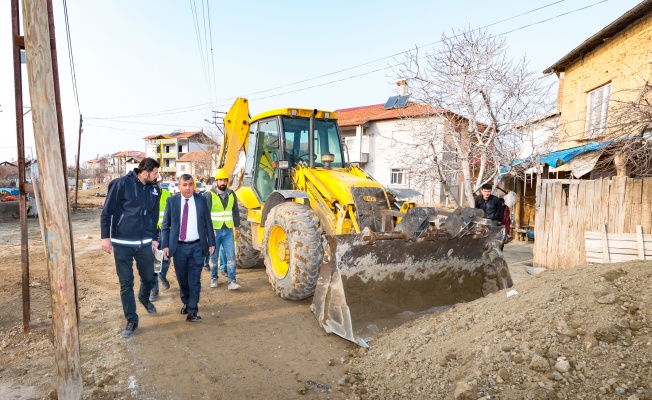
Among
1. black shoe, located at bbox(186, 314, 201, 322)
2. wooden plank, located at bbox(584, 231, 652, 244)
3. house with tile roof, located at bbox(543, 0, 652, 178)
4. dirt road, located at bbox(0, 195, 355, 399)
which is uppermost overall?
house with tile roof, located at bbox(543, 0, 652, 178)

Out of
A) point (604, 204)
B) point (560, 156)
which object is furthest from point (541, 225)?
point (560, 156)

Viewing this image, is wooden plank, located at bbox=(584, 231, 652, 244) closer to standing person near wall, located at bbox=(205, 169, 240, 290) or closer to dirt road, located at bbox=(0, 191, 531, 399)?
dirt road, located at bbox=(0, 191, 531, 399)

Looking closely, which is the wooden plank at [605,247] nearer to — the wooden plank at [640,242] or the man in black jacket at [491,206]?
the wooden plank at [640,242]

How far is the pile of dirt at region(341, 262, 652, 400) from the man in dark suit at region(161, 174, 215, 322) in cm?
203

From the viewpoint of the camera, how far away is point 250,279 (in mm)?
6348

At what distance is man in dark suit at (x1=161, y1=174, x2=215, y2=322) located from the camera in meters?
4.45

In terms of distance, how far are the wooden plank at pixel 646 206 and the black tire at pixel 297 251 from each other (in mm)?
4961

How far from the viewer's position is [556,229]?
23.1 feet

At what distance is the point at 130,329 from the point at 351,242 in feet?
7.86

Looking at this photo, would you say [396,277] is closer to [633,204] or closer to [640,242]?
[640,242]

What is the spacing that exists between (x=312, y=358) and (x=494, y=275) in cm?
246

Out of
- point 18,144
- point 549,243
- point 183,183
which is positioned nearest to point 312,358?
point 183,183

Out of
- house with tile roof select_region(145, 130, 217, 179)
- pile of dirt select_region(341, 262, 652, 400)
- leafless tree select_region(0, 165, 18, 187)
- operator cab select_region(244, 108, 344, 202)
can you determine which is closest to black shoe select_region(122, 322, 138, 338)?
pile of dirt select_region(341, 262, 652, 400)

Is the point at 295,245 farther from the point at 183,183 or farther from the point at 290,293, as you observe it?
the point at 183,183
